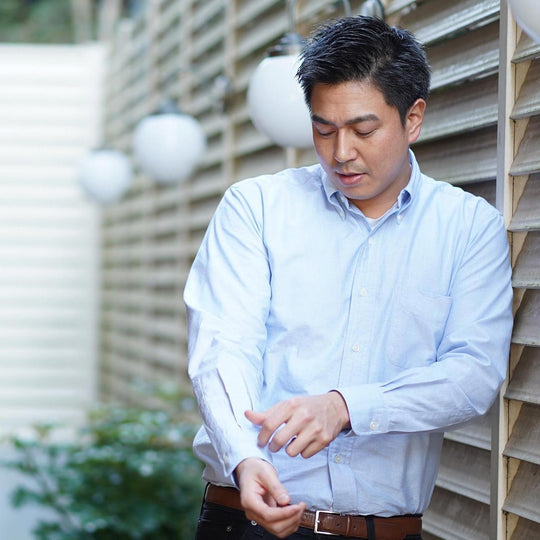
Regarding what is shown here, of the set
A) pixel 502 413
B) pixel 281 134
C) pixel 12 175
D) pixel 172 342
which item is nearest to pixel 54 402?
pixel 12 175

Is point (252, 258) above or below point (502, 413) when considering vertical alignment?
above

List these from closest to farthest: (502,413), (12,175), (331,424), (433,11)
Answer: (331,424) < (502,413) < (433,11) < (12,175)

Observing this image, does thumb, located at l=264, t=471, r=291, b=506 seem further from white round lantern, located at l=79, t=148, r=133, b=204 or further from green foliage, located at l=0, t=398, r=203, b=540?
white round lantern, located at l=79, t=148, r=133, b=204

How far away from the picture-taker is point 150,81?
254 inches

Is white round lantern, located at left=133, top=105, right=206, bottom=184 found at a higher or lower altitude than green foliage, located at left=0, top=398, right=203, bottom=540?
higher

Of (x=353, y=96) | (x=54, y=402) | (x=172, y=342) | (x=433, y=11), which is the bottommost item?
(x=54, y=402)

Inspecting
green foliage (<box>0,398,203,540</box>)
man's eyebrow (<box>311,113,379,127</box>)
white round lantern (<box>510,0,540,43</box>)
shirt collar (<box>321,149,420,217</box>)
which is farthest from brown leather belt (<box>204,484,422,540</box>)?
green foliage (<box>0,398,203,540</box>)

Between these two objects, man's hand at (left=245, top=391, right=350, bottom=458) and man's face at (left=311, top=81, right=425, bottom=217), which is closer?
man's hand at (left=245, top=391, right=350, bottom=458)

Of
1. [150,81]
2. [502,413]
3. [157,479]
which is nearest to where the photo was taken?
[502,413]

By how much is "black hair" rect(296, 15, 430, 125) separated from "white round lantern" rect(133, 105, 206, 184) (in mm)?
2006

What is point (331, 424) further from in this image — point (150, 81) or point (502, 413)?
point (150, 81)

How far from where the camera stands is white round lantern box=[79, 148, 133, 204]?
4727 millimetres

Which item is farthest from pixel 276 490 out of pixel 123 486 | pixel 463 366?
pixel 123 486

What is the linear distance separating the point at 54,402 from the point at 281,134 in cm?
635
